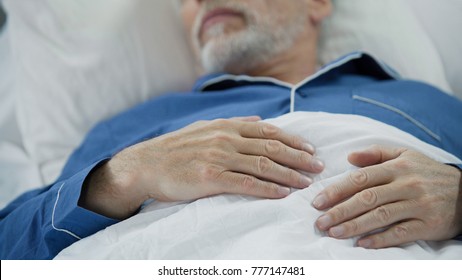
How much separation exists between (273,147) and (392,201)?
0.66 feet

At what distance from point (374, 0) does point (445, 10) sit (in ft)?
0.65

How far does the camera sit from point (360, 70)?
52.9 inches

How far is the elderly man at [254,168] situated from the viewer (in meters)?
0.81

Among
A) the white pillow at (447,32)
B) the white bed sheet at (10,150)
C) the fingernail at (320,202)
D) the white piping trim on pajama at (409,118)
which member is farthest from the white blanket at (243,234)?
the white pillow at (447,32)

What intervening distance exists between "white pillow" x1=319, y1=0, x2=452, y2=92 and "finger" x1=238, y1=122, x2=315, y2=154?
2.11 ft

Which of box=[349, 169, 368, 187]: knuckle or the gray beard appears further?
the gray beard

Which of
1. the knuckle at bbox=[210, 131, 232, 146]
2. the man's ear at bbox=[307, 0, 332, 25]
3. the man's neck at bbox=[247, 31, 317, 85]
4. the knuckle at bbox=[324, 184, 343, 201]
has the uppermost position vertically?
the man's ear at bbox=[307, 0, 332, 25]

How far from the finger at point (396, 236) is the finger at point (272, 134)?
17 cm

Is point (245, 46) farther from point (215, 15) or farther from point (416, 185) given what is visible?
point (416, 185)

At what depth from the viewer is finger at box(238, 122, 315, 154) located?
87 cm

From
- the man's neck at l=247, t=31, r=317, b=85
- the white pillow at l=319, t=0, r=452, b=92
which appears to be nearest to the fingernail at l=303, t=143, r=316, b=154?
the man's neck at l=247, t=31, r=317, b=85

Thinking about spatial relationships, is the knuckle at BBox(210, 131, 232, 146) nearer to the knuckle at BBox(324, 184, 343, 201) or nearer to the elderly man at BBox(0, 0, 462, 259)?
the elderly man at BBox(0, 0, 462, 259)
